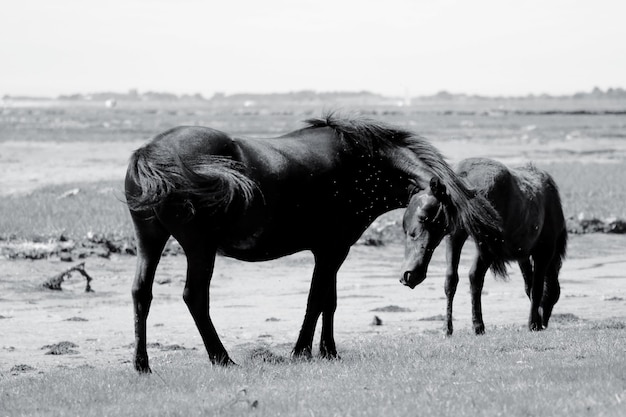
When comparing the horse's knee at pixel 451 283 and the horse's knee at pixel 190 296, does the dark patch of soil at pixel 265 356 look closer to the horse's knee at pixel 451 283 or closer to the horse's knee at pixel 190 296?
the horse's knee at pixel 190 296

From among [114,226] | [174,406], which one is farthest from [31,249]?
[174,406]

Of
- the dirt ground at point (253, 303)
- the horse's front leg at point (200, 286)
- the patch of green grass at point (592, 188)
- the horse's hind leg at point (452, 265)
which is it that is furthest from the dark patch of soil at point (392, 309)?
the patch of green grass at point (592, 188)

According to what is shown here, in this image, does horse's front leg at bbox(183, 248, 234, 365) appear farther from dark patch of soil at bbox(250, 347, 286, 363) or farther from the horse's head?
the horse's head

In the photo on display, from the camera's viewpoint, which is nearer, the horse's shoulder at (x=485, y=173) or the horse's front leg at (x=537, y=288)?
the horse's shoulder at (x=485, y=173)

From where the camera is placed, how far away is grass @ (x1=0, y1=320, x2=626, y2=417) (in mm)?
6680

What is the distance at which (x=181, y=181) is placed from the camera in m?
8.07

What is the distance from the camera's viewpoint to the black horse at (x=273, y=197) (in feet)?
26.8

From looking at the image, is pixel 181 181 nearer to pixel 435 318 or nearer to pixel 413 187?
pixel 413 187

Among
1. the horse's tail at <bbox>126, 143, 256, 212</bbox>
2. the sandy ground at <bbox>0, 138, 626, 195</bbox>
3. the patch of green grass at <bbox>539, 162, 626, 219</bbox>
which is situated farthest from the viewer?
the sandy ground at <bbox>0, 138, 626, 195</bbox>

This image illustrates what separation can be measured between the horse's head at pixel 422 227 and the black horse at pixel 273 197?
5.0 inches

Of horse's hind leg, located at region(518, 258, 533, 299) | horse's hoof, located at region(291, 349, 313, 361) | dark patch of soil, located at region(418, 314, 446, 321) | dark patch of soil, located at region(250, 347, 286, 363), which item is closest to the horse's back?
horse's hind leg, located at region(518, 258, 533, 299)

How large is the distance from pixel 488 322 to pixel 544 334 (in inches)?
88.4

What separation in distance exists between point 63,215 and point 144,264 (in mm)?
13777

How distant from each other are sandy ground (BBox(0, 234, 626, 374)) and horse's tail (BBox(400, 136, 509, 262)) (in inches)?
91.2
